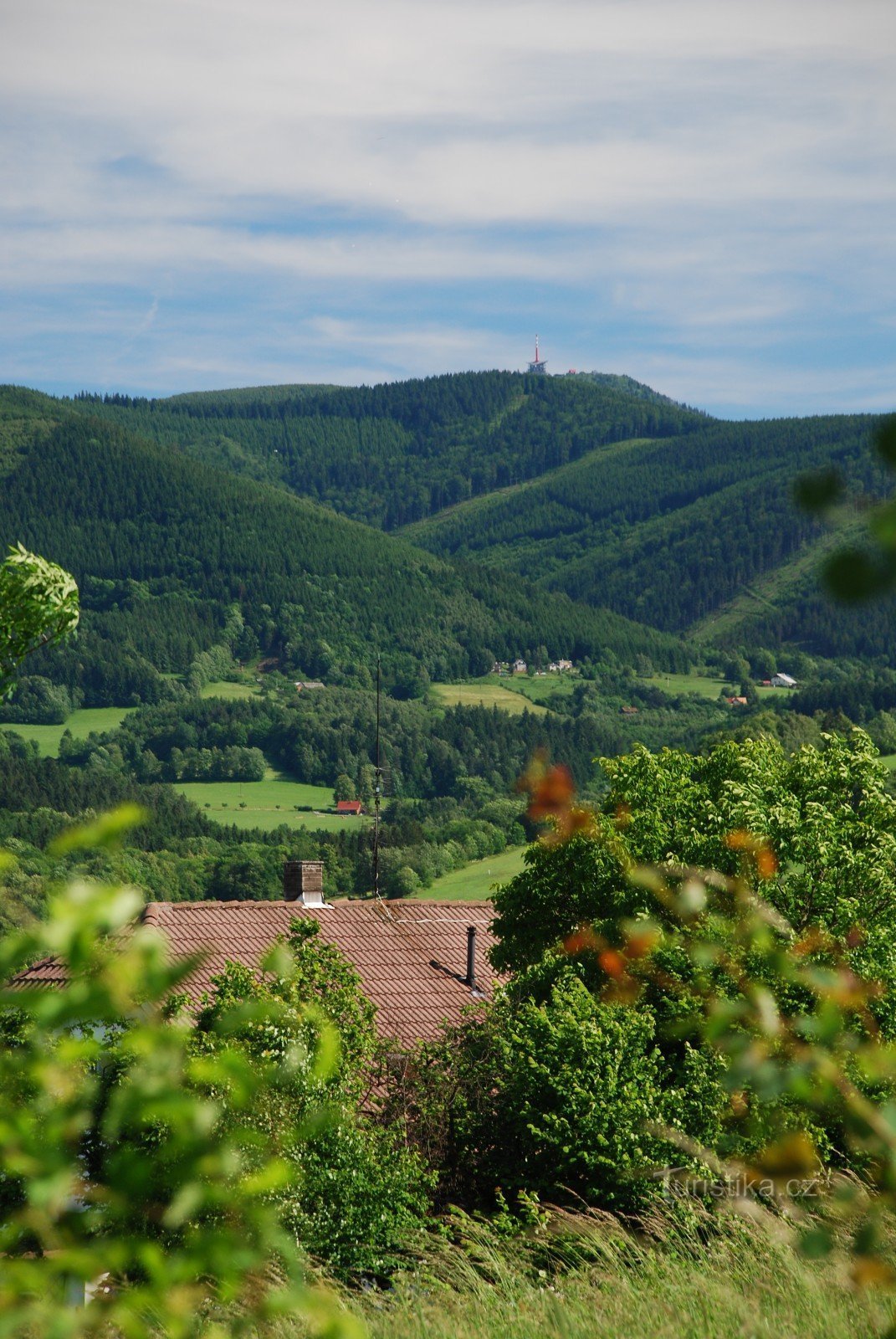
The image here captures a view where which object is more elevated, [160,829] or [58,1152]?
[58,1152]

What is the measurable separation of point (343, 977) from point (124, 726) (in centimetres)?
16850

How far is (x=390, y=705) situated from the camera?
635 ft

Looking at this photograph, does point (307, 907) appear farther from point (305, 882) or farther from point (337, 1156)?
point (337, 1156)

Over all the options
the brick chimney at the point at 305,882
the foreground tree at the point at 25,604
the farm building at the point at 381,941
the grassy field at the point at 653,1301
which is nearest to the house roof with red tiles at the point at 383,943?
the farm building at the point at 381,941

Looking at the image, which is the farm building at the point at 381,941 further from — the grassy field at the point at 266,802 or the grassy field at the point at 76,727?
the grassy field at the point at 76,727

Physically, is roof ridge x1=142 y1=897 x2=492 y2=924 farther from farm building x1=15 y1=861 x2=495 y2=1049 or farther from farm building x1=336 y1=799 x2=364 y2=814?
farm building x1=336 y1=799 x2=364 y2=814

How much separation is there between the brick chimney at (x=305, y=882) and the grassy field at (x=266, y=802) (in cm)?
9416

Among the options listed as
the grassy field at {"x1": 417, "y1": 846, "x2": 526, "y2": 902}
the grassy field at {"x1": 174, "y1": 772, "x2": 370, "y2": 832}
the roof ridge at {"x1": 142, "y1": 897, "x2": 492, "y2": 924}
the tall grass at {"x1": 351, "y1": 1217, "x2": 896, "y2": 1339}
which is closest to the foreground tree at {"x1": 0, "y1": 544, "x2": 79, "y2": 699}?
the tall grass at {"x1": 351, "y1": 1217, "x2": 896, "y2": 1339}

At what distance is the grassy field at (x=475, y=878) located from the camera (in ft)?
262

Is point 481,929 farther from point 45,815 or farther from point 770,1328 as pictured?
point 45,815

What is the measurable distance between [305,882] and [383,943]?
9.94 ft

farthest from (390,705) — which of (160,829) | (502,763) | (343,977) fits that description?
(343,977)

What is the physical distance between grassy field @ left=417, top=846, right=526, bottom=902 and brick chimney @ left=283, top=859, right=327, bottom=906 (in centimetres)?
4290

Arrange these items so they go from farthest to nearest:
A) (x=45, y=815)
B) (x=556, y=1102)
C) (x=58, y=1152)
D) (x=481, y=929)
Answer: (x=45, y=815) → (x=481, y=929) → (x=556, y=1102) → (x=58, y=1152)
